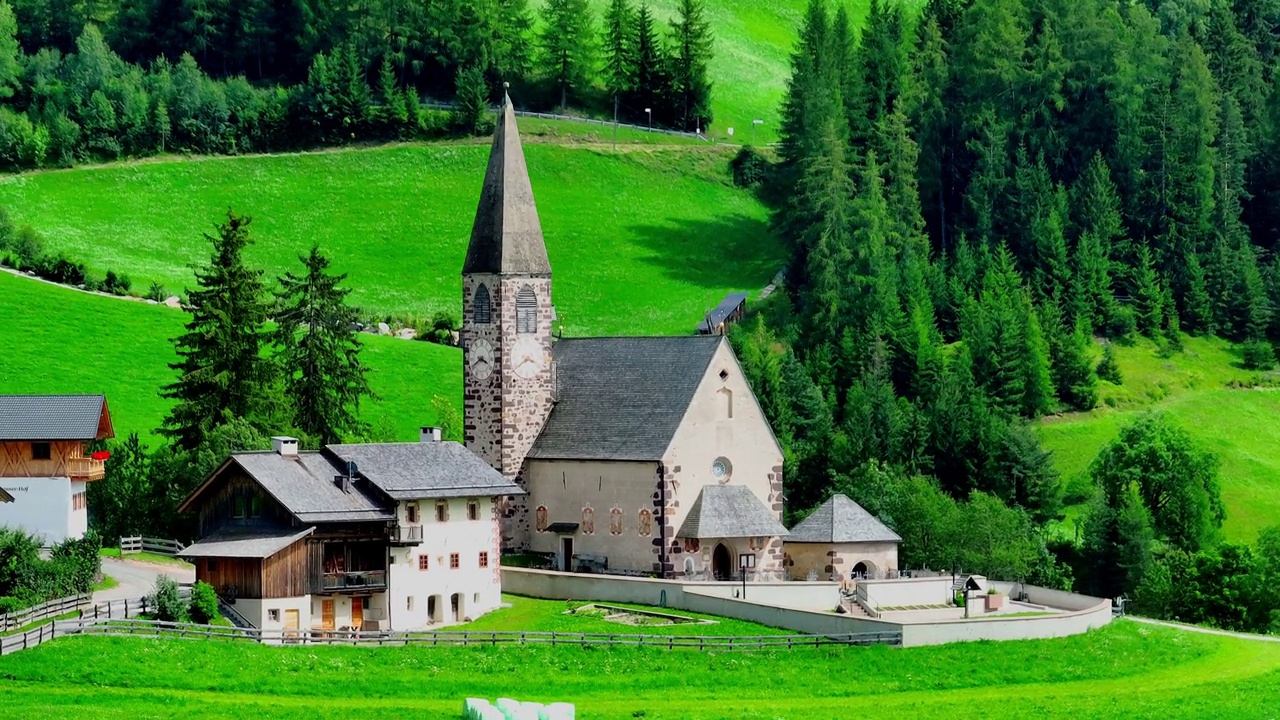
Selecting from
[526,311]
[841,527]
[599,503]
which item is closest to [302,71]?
[526,311]

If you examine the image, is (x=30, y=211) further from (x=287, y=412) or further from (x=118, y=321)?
(x=287, y=412)

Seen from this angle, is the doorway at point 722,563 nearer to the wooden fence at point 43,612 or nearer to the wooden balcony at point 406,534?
the wooden balcony at point 406,534

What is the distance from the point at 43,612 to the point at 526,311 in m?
23.1

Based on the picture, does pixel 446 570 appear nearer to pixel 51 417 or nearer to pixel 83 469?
pixel 83 469

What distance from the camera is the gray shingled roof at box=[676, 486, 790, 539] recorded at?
7669 cm

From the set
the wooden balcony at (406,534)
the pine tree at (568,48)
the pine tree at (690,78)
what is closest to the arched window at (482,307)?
the wooden balcony at (406,534)

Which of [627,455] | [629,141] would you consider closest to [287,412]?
[627,455]

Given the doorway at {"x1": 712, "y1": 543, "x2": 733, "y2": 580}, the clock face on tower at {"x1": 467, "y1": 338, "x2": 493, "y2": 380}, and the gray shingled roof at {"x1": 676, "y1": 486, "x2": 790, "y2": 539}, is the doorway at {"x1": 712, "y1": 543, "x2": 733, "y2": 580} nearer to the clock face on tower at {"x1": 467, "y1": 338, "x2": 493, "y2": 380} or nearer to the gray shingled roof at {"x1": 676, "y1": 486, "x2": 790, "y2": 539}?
the gray shingled roof at {"x1": 676, "y1": 486, "x2": 790, "y2": 539}

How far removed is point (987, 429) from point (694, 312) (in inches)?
1209

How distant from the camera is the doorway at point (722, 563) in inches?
3054

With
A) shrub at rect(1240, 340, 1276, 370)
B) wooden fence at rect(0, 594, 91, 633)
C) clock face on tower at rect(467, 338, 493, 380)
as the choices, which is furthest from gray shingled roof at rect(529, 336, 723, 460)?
shrub at rect(1240, 340, 1276, 370)

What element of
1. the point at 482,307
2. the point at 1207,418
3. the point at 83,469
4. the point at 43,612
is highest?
the point at 482,307

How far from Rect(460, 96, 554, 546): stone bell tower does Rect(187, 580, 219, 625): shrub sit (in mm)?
16699

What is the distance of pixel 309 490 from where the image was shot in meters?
69.8
